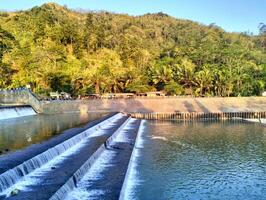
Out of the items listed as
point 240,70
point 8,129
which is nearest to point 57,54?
point 240,70

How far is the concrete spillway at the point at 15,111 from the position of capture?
31812 millimetres

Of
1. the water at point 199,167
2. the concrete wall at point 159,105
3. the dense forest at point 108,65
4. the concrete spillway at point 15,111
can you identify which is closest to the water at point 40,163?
the water at point 199,167

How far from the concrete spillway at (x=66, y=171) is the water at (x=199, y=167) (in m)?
0.82

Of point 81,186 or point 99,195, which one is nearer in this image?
point 99,195

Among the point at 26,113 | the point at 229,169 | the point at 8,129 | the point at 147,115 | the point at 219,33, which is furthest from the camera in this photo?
the point at 219,33

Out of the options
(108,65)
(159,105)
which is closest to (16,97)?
(159,105)

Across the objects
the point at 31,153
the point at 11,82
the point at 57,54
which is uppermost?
the point at 57,54

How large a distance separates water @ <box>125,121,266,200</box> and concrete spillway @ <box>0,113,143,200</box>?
2.69ft

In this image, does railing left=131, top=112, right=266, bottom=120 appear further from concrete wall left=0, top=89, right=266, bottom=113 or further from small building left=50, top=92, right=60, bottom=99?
small building left=50, top=92, right=60, bottom=99

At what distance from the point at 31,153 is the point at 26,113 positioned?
2341 centimetres

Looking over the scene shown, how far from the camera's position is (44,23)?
66.7 meters

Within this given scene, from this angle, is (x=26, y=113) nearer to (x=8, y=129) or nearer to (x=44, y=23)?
(x=8, y=129)

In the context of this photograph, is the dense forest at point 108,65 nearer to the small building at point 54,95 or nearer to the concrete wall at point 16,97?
the small building at point 54,95

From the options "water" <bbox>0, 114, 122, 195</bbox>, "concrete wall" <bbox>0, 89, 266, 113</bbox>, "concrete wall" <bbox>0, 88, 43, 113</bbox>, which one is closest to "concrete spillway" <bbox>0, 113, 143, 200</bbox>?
"water" <bbox>0, 114, 122, 195</bbox>
